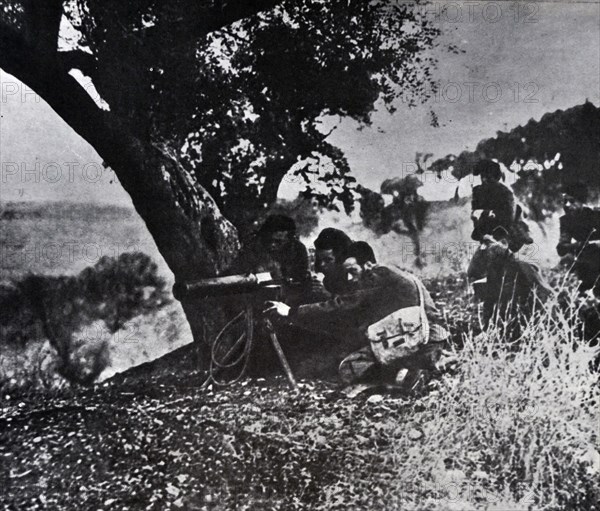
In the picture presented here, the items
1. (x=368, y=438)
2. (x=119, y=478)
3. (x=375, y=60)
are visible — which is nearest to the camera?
(x=119, y=478)

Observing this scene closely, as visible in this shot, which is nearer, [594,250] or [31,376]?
[31,376]

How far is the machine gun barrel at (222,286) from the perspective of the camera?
10.4 ft

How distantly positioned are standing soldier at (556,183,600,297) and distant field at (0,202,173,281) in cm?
236

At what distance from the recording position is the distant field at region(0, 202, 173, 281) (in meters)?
3.06

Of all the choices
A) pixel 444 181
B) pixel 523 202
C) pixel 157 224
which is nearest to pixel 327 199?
pixel 444 181

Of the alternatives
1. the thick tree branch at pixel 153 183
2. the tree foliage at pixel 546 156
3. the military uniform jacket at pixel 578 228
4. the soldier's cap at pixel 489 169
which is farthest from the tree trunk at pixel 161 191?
the military uniform jacket at pixel 578 228

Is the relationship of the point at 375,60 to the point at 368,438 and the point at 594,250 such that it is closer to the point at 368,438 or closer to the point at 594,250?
the point at 594,250

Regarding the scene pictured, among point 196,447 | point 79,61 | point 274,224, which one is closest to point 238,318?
point 274,224

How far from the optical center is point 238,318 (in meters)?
3.22

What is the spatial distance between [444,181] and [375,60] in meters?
0.78

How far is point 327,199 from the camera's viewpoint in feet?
10.8

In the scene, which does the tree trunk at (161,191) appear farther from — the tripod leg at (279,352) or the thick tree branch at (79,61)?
the tripod leg at (279,352)

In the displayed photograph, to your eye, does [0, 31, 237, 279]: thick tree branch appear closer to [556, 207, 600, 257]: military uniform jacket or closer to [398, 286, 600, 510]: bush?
[398, 286, 600, 510]: bush

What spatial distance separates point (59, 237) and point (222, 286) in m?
0.88
